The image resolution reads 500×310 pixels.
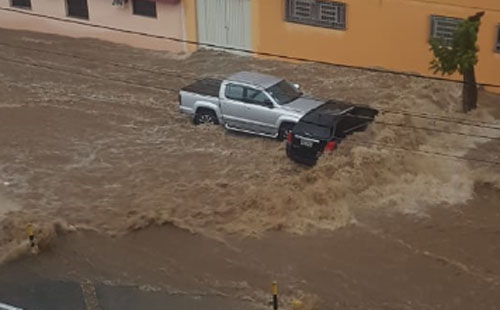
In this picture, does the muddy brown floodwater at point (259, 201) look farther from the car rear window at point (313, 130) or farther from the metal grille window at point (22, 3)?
the metal grille window at point (22, 3)

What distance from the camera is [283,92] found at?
22172 millimetres

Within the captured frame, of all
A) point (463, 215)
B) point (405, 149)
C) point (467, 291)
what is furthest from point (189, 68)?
point (467, 291)

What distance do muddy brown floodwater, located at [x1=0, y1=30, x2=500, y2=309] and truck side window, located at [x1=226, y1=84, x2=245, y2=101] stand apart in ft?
3.23

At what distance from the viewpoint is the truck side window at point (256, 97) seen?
21828mm

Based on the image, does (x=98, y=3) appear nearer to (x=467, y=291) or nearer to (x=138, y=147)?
(x=138, y=147)

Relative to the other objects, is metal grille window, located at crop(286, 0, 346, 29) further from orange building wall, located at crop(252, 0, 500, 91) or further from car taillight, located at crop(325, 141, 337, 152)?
car taillight, located at crop(325, 141, 337, 152)

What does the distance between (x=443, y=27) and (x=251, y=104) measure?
5.66 meters

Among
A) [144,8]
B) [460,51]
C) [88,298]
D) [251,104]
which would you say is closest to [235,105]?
[251,104]

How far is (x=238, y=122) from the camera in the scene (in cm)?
2228

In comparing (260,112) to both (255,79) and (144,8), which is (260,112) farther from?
(144,8)

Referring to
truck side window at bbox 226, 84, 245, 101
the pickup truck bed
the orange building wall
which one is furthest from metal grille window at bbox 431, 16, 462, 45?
the pickup truck bed

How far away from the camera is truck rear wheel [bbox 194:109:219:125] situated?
74.6 feet

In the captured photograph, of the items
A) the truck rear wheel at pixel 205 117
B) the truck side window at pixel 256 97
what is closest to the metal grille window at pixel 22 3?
the truck rear wheel at pixel 205 117

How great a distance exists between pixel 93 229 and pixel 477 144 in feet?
28.6
